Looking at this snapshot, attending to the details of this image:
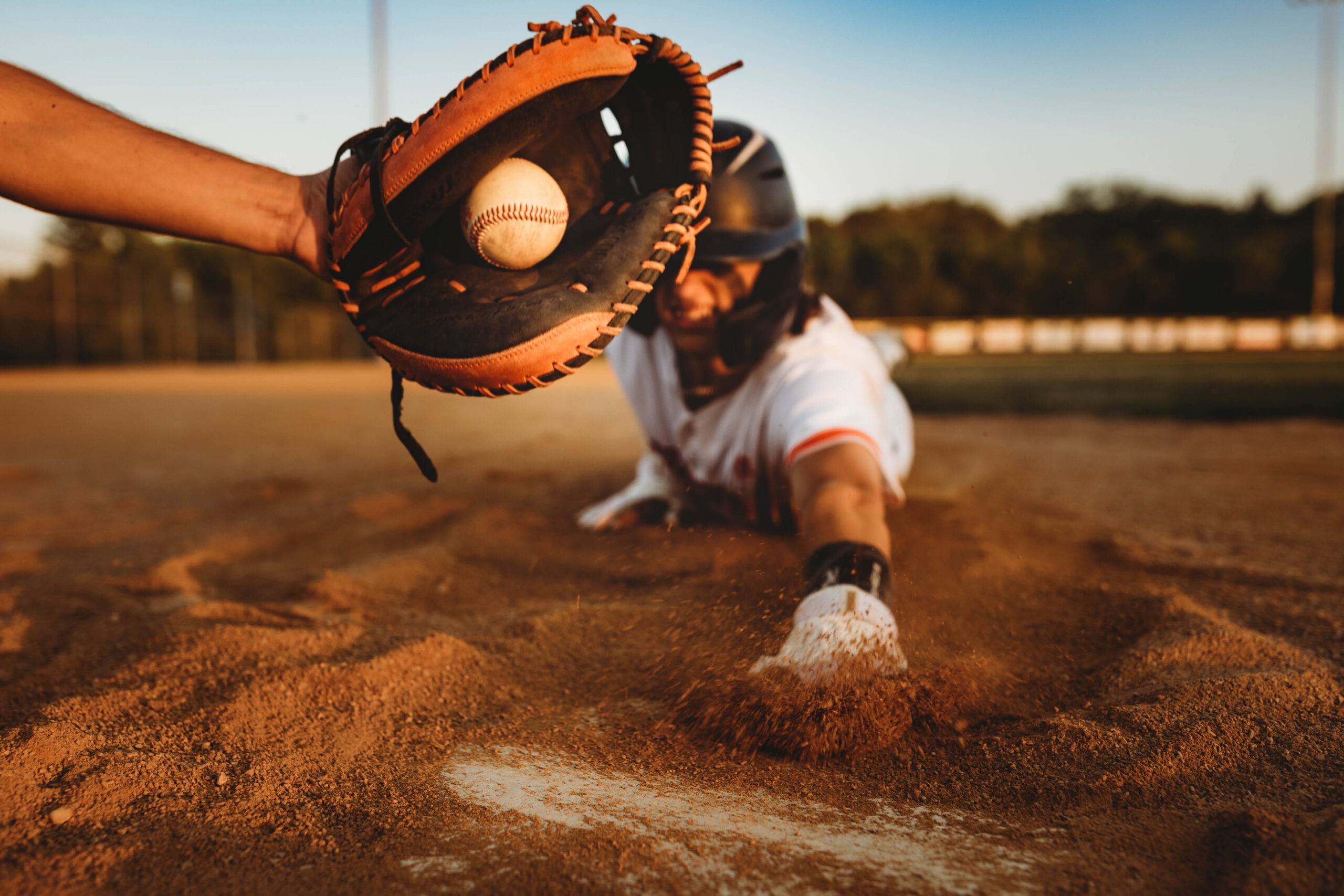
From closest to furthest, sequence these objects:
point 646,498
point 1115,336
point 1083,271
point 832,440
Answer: point 832,440 < point 646,498 < point 1115,336 < point 1083,271

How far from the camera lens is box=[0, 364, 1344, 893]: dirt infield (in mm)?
969

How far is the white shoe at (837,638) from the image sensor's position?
141 centimetres

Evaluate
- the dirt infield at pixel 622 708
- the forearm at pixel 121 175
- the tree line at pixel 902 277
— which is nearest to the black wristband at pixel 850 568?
Answer: the dirt infield at pixel 622 708

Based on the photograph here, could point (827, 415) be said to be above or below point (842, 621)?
above

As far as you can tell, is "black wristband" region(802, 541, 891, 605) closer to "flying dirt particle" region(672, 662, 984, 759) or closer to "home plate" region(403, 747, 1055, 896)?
"flying dirt particle" region(672, 662, 984, 759)

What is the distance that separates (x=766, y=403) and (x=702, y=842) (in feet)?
5.04

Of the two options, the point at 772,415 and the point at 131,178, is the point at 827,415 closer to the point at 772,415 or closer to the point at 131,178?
the point at 772,415

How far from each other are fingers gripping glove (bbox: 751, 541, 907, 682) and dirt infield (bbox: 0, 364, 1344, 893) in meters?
0.09

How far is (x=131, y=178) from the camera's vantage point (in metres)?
1.39

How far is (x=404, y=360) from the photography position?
5.29ft

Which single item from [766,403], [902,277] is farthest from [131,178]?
[902,277]

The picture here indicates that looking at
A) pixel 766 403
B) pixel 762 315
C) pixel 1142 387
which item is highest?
pixel 762 315

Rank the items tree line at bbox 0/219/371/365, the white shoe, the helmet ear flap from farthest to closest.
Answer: tree line at bbox 0/219/371/365
the helmet ear flap
the white shoe

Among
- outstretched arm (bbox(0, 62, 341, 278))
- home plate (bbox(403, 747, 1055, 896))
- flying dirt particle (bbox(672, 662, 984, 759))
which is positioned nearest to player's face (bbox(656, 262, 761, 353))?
outstretched arm (bbox(0, 62, 341, 278))
